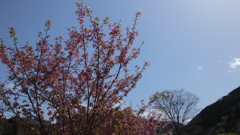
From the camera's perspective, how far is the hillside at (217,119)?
961 inches

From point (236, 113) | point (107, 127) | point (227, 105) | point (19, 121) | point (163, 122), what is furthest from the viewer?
point (227, 105)

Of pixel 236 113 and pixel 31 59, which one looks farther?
pixel 236 113

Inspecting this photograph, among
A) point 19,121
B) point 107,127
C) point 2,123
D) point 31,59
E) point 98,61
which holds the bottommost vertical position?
point 107,127

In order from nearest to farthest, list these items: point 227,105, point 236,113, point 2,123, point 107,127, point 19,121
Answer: point 19,121
point 107,127
point 2,123
point 236,113
point 227,105

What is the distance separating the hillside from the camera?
80.1ft

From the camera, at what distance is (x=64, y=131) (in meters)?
5.62

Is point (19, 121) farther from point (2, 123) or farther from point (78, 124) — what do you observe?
point (2, 123)

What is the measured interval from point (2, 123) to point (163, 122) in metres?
17.7

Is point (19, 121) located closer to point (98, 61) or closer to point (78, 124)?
point (78, 124)

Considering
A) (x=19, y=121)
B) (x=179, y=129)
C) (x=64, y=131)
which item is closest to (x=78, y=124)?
(x=64, y=131)

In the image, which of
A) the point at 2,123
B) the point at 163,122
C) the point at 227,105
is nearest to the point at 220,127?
the point at 227,105

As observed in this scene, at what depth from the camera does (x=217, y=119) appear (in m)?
29.4

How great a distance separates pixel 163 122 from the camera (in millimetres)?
14344

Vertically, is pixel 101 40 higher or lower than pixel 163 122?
higher
